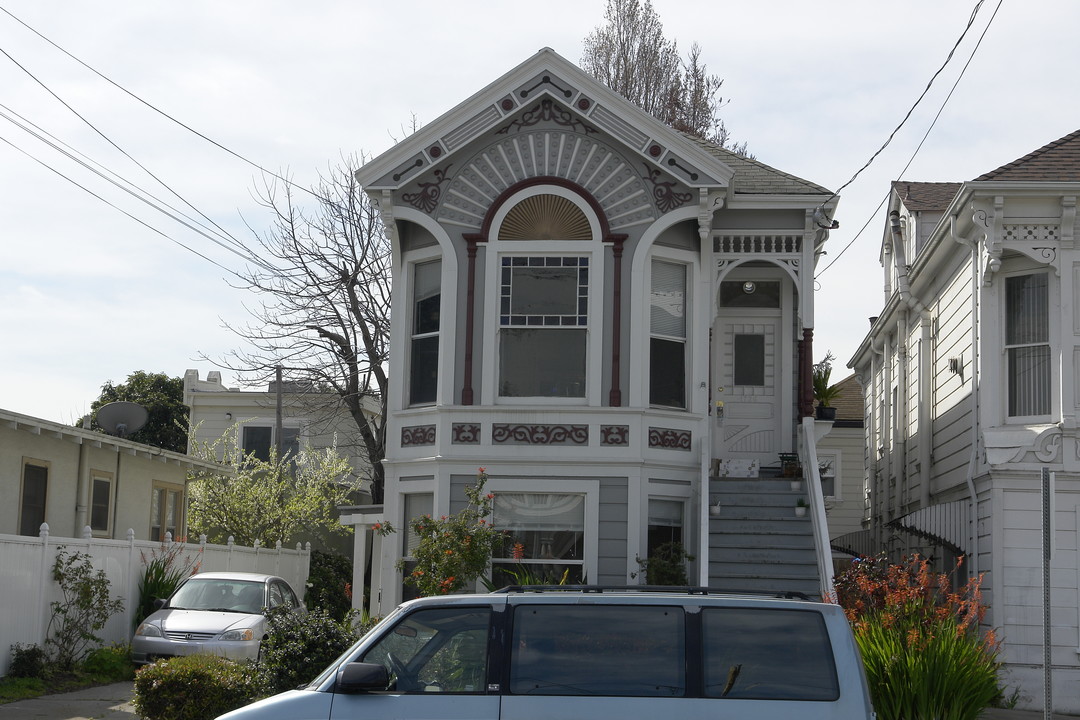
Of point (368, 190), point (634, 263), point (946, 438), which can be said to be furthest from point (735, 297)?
point (368, 190)

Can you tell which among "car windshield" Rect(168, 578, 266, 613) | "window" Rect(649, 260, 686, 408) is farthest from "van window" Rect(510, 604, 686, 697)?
"car windshield" Rect(168, 578, 266, 613)

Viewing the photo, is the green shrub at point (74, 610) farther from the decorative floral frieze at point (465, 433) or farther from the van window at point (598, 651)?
the van window at point (598, 651)

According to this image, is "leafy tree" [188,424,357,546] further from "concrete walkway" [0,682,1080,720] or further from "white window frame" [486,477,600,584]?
"white window frame" [486,477,600,584]

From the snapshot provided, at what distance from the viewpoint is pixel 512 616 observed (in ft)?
25.8

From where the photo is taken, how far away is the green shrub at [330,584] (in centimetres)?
2647

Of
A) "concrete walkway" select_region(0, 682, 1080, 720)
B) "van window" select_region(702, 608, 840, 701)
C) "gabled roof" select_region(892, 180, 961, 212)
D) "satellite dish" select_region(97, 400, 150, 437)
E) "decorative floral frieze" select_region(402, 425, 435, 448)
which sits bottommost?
"concrete walkway" select_region(0, 682, 1080, 720)

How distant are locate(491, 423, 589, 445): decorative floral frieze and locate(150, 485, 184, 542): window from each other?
37.9ft

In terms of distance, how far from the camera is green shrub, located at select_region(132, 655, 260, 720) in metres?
11.6

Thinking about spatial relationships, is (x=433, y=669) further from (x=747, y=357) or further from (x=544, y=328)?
(x=747, y=357)

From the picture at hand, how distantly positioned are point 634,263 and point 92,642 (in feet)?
30.4

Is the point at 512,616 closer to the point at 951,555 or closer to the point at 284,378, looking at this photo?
the point at 951,555

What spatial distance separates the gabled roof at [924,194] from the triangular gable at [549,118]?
28.9ft

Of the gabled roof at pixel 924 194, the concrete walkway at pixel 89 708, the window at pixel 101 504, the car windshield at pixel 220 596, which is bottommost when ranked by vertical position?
the concrete walkway at pixel 89 708

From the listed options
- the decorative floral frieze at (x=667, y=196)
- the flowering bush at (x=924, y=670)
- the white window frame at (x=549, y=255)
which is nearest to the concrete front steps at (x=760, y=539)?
the white window frame at (x=549, y=255)
